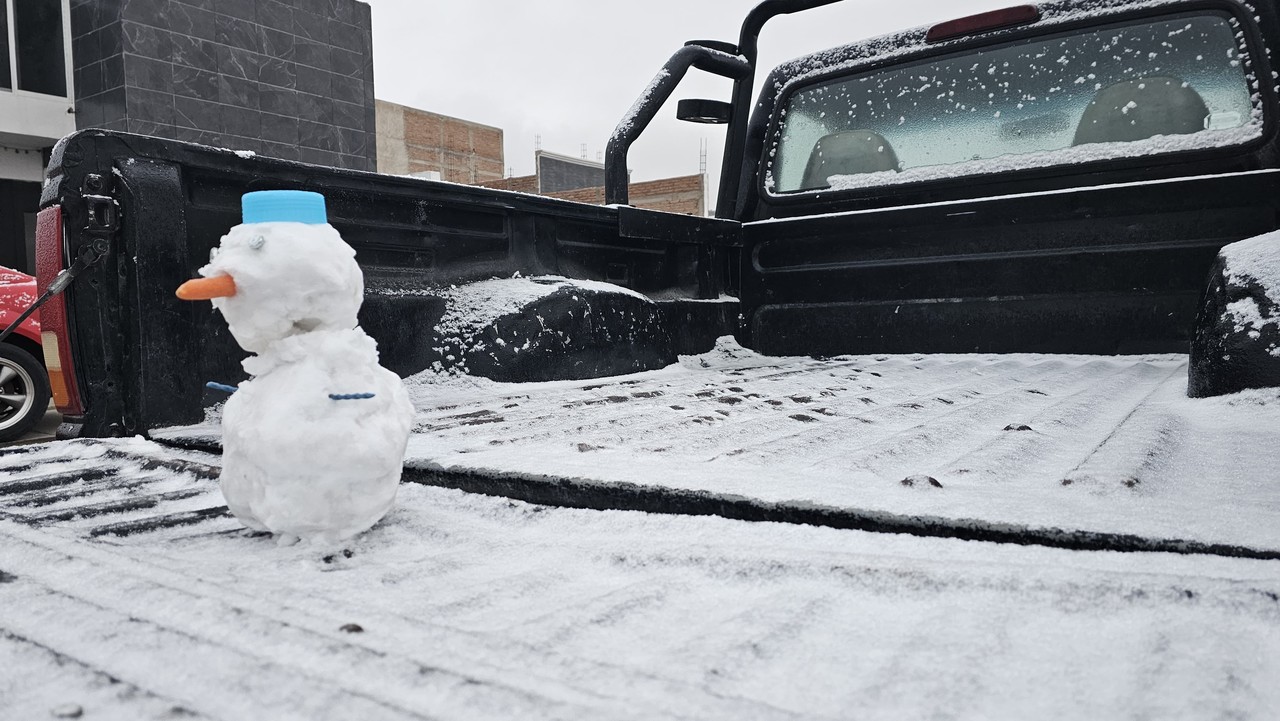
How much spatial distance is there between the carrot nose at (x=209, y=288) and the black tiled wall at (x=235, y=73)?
11.3m

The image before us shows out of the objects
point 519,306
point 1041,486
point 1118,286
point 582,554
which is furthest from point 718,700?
point 1118,286

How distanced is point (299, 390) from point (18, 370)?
485 centimetres

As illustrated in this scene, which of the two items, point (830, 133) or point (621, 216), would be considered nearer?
point (621, 216)

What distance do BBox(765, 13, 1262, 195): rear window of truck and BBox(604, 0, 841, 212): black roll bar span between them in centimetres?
23

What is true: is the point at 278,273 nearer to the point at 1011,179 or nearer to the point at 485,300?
the point at 485,300

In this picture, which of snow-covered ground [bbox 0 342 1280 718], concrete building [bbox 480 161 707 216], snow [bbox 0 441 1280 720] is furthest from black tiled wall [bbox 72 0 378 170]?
concrete building [bbox 480 161 707 216]

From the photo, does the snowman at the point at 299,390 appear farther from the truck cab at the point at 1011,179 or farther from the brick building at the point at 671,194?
the brick building at the point at 671,194

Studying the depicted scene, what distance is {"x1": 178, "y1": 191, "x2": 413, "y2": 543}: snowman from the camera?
1.33 metres

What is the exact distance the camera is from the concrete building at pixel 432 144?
3247 cm

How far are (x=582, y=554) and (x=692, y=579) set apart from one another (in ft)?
0.68

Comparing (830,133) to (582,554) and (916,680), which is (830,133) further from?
(916,680)

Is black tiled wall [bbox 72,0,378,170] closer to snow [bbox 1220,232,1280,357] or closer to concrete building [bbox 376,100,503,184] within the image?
snow [bbox 1220,232,1280,357]

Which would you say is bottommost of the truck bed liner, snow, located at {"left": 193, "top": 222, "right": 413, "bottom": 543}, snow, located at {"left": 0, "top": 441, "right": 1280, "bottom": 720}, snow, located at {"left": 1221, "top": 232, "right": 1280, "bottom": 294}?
snow, located at {"left": 0, "top": 441, "right": 1280, "bottom": 720}

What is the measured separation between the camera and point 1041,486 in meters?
1.44
